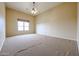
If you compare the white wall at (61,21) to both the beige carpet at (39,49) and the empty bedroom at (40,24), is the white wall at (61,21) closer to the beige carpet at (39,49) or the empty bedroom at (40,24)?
the empty bedroom at (40,24)

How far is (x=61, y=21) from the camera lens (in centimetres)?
487

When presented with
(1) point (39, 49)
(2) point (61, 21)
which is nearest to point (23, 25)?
(2) point (61, 21)

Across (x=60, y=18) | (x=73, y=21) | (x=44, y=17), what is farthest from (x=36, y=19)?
(x=73, y=21)

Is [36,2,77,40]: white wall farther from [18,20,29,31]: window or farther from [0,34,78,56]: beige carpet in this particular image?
[18,20,29,31]: window

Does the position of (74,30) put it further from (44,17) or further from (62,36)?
(44,17)

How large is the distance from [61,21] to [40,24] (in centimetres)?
283

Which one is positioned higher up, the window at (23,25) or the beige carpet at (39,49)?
the window at (23,25)

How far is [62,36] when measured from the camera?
15.9 ft

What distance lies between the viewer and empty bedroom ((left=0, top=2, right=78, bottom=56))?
137 inches

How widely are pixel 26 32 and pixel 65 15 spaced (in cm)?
469

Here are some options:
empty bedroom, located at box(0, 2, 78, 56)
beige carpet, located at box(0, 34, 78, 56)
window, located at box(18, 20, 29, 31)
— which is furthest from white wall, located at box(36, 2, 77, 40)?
window, located at box(18, 20, 29, 31)

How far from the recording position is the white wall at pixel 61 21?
4160 millimetres

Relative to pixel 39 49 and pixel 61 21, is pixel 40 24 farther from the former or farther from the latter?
pixel 39 49

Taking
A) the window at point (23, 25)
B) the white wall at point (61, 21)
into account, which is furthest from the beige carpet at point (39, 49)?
the window at point (23, 25)
